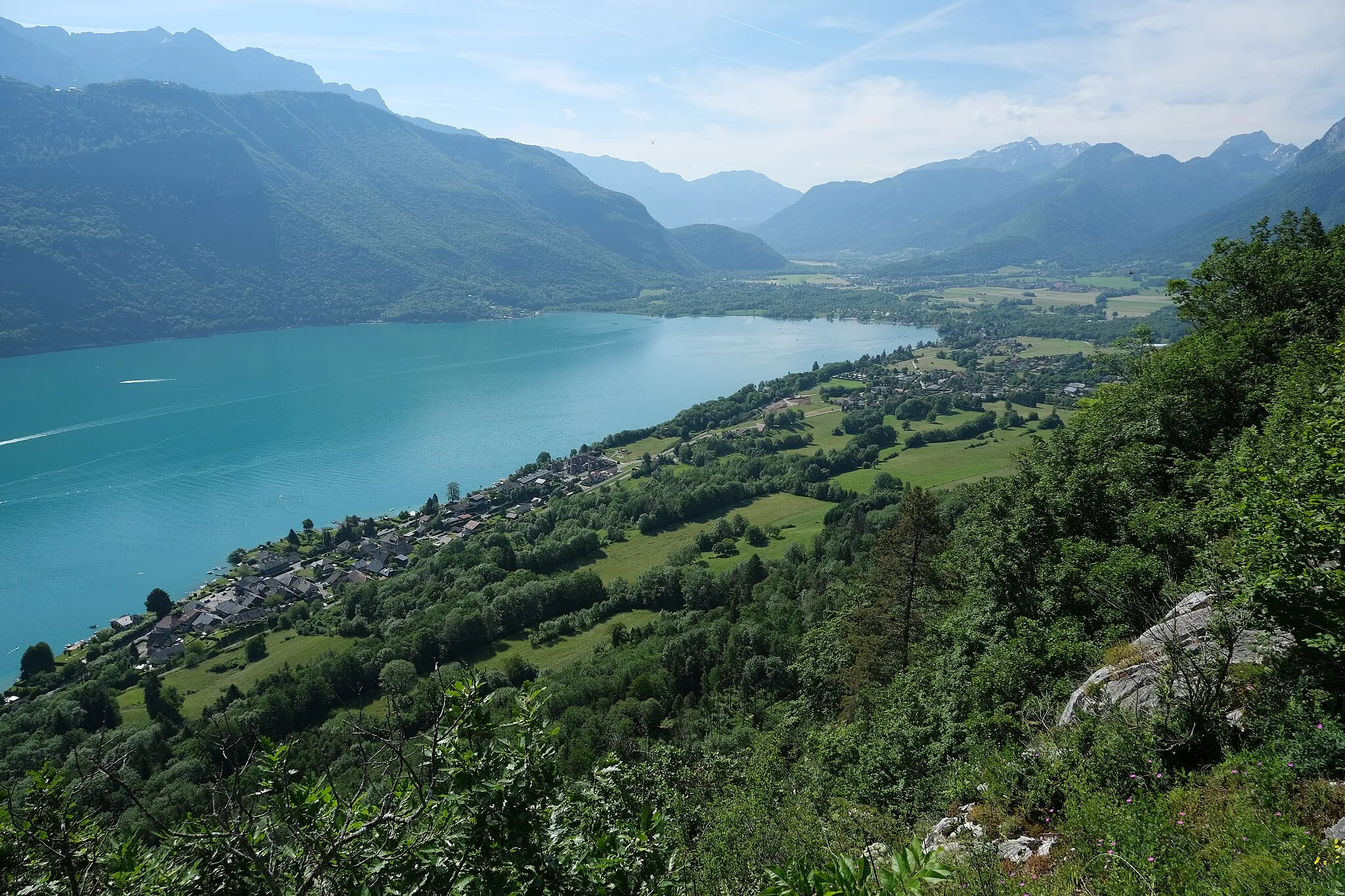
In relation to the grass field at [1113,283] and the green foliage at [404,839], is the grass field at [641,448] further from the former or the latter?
the grass field at [1113,283]

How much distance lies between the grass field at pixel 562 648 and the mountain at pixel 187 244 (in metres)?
125

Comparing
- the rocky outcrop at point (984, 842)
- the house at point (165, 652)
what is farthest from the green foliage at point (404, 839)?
the house at point (165, 652)

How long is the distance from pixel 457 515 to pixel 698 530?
57.6 feet

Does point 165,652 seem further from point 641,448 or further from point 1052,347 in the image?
point 1052,347

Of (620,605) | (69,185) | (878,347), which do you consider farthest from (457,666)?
(69,185)

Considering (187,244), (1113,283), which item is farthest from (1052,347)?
(187,244)

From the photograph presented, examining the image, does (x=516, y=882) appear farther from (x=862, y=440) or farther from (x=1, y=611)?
(x=862, y=440)

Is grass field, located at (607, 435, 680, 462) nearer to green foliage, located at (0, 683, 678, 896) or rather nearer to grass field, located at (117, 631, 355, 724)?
grass field, located at (117, 631, 355, 724)

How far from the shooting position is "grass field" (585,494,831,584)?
39312 mm

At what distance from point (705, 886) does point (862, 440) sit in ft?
178

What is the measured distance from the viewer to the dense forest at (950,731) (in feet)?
11.2

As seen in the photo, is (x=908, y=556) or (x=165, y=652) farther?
(x=165, y=652)

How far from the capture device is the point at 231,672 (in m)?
31.0

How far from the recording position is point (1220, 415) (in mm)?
12359
